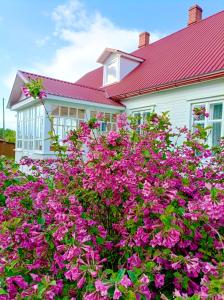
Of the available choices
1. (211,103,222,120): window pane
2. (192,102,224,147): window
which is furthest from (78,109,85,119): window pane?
(211,103,222,120): window pane

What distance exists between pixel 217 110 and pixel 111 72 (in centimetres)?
733

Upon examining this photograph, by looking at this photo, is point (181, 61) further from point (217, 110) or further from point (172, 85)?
point (217, 110)

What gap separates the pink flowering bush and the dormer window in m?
11.8

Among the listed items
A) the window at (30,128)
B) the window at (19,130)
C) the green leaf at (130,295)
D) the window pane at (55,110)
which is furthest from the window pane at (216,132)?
the window at (19,130)

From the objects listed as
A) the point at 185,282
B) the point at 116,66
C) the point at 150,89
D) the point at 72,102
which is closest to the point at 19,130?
the point at 72,102

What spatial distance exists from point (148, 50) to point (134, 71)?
296 cm

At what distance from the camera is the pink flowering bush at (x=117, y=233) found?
121 centimetres

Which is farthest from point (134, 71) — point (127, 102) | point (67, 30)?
point (67, 30)

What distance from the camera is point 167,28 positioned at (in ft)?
54.3

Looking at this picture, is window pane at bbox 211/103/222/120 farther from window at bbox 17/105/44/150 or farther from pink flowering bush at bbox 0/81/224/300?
pink flowering bush at bbox 0/81/224/300

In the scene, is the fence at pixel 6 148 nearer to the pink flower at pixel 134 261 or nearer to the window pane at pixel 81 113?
the window pane at pixel 81 113

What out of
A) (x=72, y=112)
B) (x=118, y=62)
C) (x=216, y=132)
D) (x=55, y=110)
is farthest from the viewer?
(x=118, y=62)

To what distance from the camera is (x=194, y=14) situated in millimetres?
14023

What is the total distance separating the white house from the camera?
335 inches
